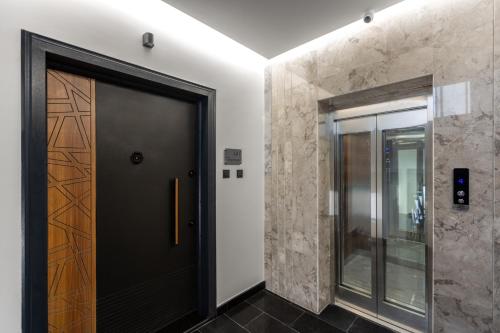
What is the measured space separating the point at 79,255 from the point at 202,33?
2.30 m

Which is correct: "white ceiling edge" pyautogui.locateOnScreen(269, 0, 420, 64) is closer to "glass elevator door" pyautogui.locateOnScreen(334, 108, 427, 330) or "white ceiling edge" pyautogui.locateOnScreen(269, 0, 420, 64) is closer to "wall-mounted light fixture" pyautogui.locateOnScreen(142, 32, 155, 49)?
"glass elevator door" pyautogui.locateOnScreen(334, 108, 427, 330)

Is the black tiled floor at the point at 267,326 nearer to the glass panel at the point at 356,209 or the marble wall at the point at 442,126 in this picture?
the marble wall at the point at 442,126

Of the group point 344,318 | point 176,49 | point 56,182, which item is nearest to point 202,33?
point 176,49

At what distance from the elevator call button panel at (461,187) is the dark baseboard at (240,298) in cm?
232

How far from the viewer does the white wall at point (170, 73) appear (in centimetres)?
141

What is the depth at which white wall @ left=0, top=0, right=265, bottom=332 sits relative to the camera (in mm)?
1409

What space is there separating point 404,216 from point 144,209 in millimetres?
2569

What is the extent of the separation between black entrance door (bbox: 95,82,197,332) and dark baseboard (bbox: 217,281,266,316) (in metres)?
0.30

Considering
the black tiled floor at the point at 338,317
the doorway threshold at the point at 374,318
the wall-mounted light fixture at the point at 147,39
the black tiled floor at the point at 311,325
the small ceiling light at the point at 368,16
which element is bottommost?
the black tiled floor at the point at 311,325

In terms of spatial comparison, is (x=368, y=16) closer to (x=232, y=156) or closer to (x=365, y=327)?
(x=232, y=156)

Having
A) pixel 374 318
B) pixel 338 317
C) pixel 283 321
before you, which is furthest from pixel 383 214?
pixel 283 321

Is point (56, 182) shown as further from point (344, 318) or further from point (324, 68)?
point (344, 318)

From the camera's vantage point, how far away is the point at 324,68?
251cm

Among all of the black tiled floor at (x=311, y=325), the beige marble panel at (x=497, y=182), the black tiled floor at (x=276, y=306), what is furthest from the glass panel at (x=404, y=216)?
the black tiled floor at (x=276, y=306)
